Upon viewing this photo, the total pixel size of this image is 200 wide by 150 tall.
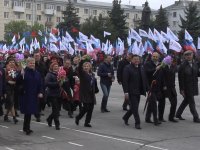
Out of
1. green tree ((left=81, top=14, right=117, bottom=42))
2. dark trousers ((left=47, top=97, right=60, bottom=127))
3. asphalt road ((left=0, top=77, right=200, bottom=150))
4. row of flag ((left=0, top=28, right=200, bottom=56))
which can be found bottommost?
asphalt road ((left=0, top=77, right=200, bottom=150))

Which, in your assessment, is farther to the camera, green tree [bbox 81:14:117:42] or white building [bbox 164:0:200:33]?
white building [bbox 164:0:200:33]

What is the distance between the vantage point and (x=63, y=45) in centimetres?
3222

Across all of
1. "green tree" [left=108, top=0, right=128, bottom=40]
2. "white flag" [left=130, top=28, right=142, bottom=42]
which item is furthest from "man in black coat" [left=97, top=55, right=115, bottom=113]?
"green tree" [left=108, top=0, right=128, bottom=40]

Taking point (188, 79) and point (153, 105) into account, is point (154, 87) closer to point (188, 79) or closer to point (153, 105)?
point (153, 105)

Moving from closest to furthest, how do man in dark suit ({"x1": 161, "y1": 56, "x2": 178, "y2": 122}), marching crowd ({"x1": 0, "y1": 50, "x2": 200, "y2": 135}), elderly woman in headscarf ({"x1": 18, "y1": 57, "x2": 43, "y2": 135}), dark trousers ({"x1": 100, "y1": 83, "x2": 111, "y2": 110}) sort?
elderly woman in headscarf ({"x1": 18, "y1": 57, "x2": 43, "y2": 135}), marching crowd ({"x1": 0, "y1": 50, "x2": 200, "y2": 135}), man in dark suit ({"x1": 161, "y1": 56, "x2": 178, "y2": 122}), dark trousers ({"x1": 100, "y1": 83, "x2": 111, "y2": 110})

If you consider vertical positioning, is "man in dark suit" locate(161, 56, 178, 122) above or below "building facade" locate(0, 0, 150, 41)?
below

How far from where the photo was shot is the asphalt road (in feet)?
30.1

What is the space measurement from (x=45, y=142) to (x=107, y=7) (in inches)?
4644

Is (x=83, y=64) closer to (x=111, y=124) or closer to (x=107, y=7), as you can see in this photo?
(x=111, y=124)

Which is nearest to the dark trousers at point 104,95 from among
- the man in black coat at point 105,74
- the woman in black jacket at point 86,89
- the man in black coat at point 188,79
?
the man in black coat at point 105,74

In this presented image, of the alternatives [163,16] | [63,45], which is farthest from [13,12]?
[63,45]

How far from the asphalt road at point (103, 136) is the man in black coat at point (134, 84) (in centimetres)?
49

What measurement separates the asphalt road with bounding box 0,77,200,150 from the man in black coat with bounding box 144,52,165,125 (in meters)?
0.31

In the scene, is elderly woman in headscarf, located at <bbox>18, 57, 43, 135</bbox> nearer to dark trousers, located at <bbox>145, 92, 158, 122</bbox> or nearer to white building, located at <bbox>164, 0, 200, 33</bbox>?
dark trousers, located at <bbox>145, 92, 158, 122</bbox>
